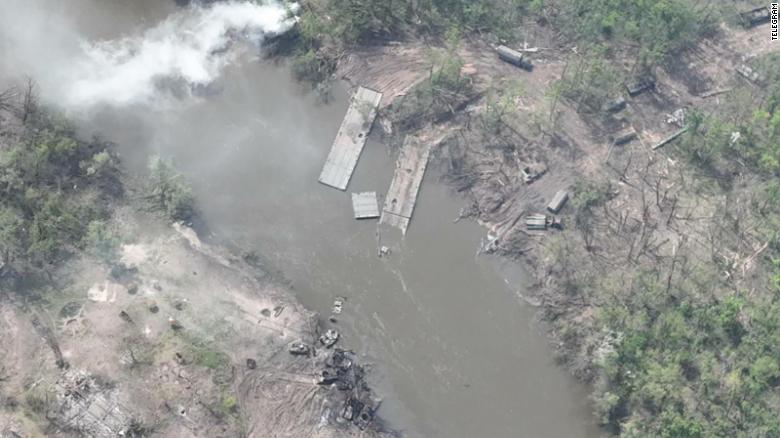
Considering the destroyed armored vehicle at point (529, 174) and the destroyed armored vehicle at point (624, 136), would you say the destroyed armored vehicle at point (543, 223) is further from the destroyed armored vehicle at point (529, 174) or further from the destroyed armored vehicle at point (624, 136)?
the destroyed armored vehicle at point (624, 136)

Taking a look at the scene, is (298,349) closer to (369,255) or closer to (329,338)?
(329,338)

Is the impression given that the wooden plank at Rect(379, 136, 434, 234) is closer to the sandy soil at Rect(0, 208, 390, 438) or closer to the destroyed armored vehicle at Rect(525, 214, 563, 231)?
the destroyed armored vehicle at Rect(525, 214, 563, 231)

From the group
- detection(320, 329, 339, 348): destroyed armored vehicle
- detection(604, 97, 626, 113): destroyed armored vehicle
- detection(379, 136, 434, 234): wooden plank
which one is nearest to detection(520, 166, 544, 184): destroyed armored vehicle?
detection(379, 136, 434, 234): wooden plank

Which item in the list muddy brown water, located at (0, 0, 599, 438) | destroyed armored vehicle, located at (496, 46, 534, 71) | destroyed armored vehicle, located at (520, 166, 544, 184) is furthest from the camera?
destroyed armored vehicle, located at (496, 46, 534, 71)

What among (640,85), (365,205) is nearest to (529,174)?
(365,205)

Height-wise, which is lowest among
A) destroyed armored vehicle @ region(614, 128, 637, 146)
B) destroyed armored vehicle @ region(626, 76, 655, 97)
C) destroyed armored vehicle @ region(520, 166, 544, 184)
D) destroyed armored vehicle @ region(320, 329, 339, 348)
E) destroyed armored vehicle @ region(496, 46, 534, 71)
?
destroyed armored vehicle @ region(320, 329, 339, 348)

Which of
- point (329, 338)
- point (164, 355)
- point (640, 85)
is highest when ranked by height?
point (640, 85)

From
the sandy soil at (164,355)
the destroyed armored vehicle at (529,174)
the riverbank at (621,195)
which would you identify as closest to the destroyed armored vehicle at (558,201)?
the riverbank at (621,195)
